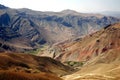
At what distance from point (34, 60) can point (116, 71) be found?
63890 mm

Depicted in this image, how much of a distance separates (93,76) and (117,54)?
273 ft

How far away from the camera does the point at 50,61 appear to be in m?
181

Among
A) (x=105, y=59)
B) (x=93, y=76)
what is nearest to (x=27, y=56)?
(x=105, y=59)

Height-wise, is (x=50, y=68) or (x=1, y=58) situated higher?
(x=1, y=58)

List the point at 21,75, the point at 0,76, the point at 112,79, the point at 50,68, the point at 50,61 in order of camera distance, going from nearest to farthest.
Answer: the point at 0,76 < the point at 21,75 < the point at 112,79 < the point at 50,68 < the point at 50,61

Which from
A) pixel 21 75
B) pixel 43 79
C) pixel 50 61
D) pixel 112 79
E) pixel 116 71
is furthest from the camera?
pixel 50 61

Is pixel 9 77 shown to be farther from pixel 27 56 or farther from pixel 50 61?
pixel 50 61

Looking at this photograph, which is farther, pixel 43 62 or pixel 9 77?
pixel 43 62

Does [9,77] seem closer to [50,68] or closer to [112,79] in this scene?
[112,79]

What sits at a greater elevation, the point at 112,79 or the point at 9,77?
the point at 9,77

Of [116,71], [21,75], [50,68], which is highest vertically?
[21,75]

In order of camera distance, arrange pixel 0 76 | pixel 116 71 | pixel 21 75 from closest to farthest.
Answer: pixel 0 76, pixel 21 75, pixel 116 71

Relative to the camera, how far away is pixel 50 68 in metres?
167

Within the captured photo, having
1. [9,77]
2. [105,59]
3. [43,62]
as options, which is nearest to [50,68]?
[43,62]
